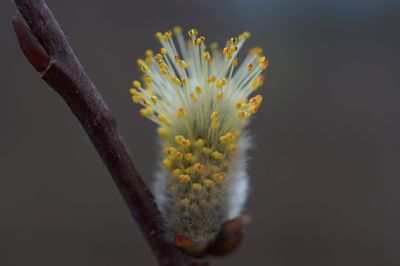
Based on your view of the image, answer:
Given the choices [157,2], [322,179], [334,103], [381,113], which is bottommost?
[322,179]

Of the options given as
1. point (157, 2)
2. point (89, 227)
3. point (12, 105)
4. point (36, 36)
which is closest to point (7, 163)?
point (12, 105)

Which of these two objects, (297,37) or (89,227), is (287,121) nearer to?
(297,37)

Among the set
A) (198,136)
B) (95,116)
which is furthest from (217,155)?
(95,116)

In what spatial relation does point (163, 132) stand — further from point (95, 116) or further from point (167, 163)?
point (95, 116)

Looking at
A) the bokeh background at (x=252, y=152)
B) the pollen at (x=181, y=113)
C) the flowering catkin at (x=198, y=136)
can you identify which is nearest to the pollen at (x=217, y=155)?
the flowering catkin at (x=198, y=136)

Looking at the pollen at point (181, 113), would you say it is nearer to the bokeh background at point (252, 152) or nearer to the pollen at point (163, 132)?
the pollen at point (163, 132)

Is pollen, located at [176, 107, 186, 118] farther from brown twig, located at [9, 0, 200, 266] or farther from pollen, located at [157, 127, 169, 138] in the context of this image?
brown twig, located at [9, 0, 200, 266]
